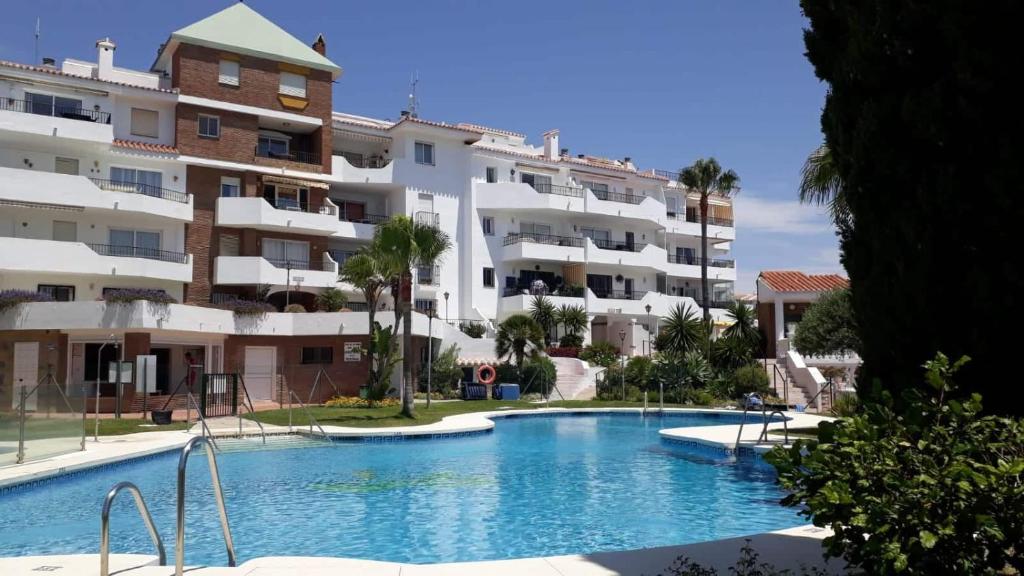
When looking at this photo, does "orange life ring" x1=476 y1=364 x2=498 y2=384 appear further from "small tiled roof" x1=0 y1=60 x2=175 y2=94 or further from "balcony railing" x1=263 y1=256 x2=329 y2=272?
"small tiled roof" x1=0 y1=60 x2=175 y2=94

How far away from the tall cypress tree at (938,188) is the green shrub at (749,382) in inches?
1195

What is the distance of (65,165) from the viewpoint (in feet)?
120

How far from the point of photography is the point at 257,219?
128ft

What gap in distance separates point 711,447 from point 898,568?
15709 millimetres

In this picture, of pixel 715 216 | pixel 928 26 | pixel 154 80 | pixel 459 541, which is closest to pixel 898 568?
pixel 928 26

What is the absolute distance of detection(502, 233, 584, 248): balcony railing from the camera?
48.8 m

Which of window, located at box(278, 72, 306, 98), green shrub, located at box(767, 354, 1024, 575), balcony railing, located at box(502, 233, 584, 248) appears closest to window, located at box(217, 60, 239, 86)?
window, located at box(278, 72, 306, 98)

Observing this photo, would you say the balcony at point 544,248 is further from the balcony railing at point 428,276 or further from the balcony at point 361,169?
the balcony at point 361,169

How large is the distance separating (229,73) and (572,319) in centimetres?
2260

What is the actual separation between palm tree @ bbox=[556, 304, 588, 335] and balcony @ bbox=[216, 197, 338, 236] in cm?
1368

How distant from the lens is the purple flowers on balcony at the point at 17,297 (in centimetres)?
3027

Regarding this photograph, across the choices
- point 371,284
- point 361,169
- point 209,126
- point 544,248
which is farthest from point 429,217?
point 209,126

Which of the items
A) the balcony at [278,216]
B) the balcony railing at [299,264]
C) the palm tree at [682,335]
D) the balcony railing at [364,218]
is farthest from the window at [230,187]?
the palm tree at [682,335]

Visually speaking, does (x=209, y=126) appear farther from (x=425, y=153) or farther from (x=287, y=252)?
(x=425, y=153)
